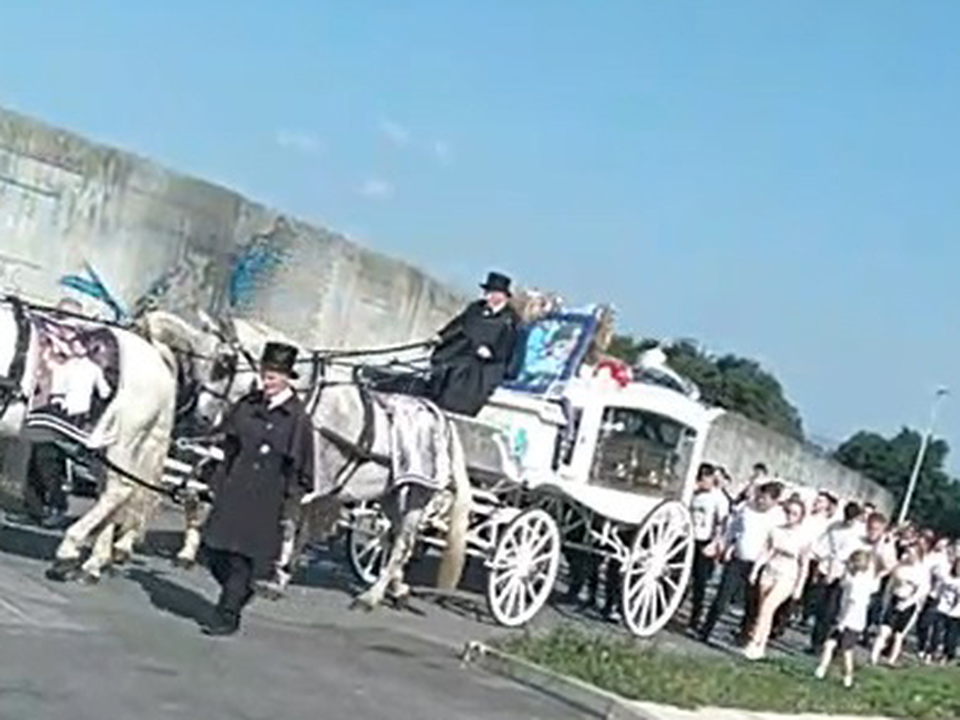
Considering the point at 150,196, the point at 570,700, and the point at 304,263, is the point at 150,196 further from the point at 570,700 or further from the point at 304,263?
the point at 570,700

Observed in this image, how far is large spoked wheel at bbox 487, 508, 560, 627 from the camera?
1770 centimetres

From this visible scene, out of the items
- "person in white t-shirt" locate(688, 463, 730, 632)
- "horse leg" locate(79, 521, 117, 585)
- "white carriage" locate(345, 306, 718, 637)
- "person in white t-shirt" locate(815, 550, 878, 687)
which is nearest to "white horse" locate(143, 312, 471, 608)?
"white carriage" locate(345, 306, 718, 637)

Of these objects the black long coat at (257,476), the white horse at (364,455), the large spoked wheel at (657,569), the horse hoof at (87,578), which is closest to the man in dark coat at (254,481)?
the black long coat at (257,476)

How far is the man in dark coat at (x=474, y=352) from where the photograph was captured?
1764 centimetres

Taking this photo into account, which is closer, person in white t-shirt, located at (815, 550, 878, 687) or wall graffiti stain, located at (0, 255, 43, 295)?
person in white t-shirt, located at (815, 550, 878, 687)

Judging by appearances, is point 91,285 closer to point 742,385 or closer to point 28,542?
point 28,542

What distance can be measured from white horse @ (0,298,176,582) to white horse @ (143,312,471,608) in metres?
0.75

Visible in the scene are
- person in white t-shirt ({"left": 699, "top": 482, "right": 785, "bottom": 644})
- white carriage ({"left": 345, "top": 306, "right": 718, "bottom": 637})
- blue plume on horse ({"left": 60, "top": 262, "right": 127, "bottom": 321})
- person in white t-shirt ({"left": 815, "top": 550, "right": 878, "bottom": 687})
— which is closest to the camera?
white carriage ({"left": 345, "top": 306, "right": 718, "bottom": 637})

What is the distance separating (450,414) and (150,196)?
6.62 metres

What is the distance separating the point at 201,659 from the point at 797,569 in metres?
9.73

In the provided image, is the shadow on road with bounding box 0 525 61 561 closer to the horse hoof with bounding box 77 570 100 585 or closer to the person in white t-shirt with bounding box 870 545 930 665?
the horse hoof with bounding box 77 570 100 585

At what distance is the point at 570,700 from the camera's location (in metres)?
14.4

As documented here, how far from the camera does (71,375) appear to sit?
13.9m

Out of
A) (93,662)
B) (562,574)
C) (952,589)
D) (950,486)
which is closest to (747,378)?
(950,486)
